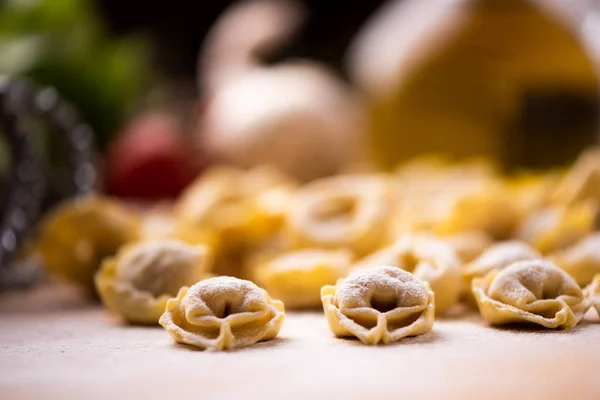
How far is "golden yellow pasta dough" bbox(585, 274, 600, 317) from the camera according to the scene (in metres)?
0.59

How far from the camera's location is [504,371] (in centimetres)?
46

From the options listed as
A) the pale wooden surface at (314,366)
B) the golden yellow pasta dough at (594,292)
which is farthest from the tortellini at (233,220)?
the golden yellow pasta dough at (594,292)

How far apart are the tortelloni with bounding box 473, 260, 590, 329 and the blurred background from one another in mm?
987

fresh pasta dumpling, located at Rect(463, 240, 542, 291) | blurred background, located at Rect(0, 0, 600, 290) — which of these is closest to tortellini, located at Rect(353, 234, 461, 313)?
fresh pasta dumpling, located at Rect(463, 240, 542, 291)

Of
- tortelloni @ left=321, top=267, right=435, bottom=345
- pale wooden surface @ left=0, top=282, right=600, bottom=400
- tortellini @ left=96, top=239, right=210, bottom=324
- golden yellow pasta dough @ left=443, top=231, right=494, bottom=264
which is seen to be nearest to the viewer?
pale wooden surface @ left=0, top=282, right=600, bottom=400

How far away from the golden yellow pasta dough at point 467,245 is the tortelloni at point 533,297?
0.46 feet

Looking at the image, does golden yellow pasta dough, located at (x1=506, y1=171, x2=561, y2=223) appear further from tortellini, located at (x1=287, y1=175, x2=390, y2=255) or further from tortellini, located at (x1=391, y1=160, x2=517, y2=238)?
tortellini, located at (x1=287, y1=175, x2=390, y2=255)

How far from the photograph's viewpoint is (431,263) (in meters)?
0.66

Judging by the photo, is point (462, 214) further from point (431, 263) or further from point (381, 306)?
point (381, 306)

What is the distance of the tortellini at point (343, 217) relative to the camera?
0.81 meters

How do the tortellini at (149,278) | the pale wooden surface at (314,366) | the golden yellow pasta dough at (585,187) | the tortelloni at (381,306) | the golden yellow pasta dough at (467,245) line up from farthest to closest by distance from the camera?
the golden yellow pasta dough at (585,187)
the golden yellow pasta dough at (467,245)
the tortellini at (149,278)
the tortelloni at (381,306)
the pale wooden surface at (314,366)

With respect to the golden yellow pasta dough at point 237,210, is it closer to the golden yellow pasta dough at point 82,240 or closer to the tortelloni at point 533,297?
the golden yellow pasta dough at point 82,240

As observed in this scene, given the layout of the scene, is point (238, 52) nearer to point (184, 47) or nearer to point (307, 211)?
point (184, 47)

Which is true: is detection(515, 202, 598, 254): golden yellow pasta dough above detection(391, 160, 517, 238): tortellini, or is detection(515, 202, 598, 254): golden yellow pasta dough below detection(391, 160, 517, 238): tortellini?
below
